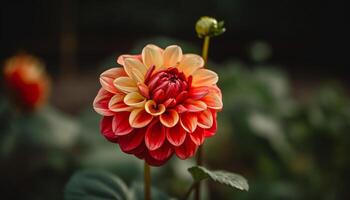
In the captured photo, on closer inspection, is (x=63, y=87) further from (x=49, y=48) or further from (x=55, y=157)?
(x=55, y=157)

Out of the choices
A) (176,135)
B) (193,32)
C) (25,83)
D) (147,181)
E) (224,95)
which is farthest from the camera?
(193,32)

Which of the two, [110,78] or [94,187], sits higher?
[110,78]

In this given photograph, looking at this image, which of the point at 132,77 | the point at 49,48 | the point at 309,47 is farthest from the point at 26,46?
the point at 132,77

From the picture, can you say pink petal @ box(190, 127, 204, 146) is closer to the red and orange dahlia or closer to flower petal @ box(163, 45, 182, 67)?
the red and orange dahlia

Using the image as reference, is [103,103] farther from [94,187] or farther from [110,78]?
[94,187]

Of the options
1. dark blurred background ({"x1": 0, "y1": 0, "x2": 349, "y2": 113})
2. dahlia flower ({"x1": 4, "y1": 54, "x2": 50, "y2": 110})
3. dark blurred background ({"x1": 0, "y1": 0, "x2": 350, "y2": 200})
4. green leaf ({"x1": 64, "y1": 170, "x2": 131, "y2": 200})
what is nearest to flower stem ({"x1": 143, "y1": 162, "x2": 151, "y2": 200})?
green leaf ({"x1": 64, "y1": 170, "x2": 131, "y2": 200})

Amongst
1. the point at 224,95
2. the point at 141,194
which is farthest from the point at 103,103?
the point at 224,95

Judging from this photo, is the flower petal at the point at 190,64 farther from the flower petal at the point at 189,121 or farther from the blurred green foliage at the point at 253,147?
the blurred green foliage at the point at 253,147

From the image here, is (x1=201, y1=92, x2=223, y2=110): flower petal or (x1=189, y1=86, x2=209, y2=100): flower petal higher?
(x1=189, y1=86, x2=209, y2=100): flower petal

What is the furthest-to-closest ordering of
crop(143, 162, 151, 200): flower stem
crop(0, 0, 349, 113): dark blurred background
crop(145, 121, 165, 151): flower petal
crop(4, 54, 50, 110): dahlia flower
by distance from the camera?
crop(0, 0, 349, 113): dark blurred background → crop(4, 54, 50, 110): dahlia flower → crop(143, 162, 151, 200): flower stem → crop(145, 121, 165, 151): flower petal
